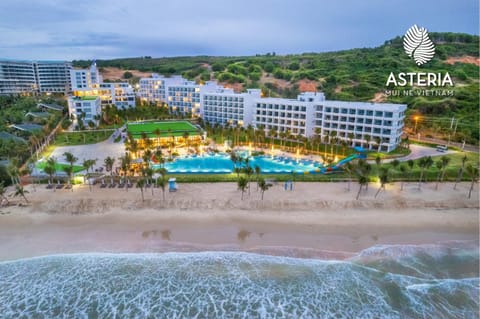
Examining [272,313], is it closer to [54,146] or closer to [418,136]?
[54,146]

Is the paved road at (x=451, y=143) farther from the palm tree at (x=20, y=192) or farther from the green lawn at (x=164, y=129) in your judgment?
the palm tree at (x=20, y=192)

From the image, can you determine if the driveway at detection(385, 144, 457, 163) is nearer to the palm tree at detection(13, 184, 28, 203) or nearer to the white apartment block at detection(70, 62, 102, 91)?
the palm tree at detection(13, 184, 28, 203)

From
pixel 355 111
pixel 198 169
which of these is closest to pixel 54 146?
pixel 198 169

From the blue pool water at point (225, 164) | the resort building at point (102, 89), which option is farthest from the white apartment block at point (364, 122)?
the resort building at point (102, 89)

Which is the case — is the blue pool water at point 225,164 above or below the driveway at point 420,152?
below

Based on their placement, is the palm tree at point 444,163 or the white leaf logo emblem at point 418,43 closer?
the palm tree at point 444,163

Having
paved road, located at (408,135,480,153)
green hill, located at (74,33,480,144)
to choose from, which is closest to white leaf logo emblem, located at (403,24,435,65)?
green hill, located at (74,33,480,144)
